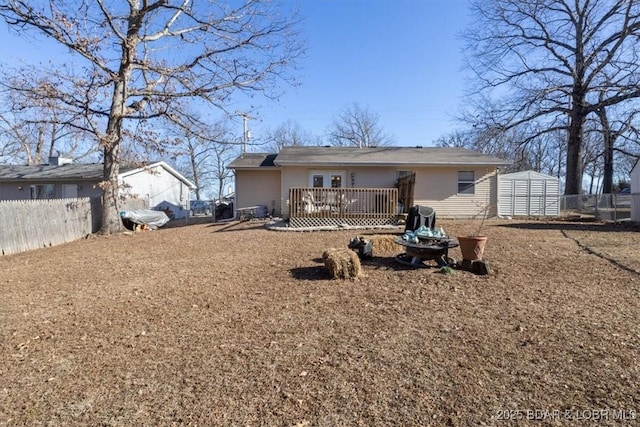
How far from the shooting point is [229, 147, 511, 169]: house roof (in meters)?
15.0

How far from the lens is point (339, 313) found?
4285 millimetres

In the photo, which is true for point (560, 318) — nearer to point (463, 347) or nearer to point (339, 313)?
point (463, 347)

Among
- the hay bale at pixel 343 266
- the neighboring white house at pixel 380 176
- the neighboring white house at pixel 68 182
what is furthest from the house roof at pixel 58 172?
the hay bale at pixel 343 266

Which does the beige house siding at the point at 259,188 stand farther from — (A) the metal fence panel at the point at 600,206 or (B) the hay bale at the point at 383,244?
(A) the metal fence panel at the point at 600,206

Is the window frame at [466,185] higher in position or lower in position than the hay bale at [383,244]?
higher

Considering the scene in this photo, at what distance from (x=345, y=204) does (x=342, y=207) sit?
15 cm

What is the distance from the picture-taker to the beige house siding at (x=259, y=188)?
16.5m

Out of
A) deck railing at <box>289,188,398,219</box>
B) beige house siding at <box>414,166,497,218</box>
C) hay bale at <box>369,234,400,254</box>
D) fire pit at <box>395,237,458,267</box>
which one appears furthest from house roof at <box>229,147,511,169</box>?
fire pit at <box>395,237,458,267</box>

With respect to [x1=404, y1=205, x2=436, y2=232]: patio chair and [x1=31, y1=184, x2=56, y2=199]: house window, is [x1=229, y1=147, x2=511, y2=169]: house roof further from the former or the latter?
[x1=31, y1=184, x2=56, y2=199]: house window

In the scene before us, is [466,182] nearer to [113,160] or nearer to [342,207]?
[342,207]

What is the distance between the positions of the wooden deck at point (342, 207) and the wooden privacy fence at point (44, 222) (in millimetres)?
7530

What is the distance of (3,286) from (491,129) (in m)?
24.5

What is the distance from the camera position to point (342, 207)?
1226 cm

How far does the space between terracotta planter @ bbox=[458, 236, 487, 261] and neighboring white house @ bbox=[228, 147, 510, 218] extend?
8.91m
